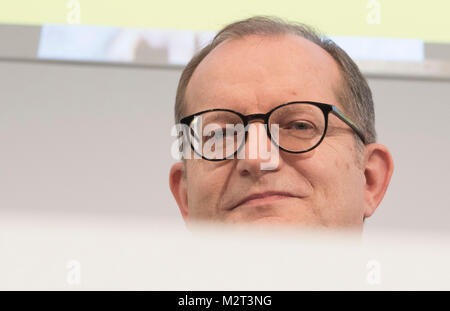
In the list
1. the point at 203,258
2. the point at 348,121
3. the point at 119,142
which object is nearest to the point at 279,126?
the point at 348,121

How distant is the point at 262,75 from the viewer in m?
0.88

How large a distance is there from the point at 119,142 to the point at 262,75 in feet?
1.17

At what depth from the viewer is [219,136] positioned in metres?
0.88

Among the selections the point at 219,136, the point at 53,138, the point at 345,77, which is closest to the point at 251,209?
the point at 219,136

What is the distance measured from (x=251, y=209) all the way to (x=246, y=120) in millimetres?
126

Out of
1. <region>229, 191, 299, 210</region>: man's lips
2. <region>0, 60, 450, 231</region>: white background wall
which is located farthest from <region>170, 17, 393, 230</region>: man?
<region>0, 60, 450, 231</region>: white background wall

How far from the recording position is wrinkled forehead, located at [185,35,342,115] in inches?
34.2

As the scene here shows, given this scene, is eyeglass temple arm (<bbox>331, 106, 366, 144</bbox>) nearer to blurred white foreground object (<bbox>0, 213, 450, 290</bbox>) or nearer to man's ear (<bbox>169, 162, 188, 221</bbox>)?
blurred white foreground object (<bbox>0, 213, 450, 290</bbox>)

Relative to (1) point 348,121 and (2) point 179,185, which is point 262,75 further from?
(2) point 179,185

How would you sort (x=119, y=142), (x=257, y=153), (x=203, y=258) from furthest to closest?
(x=119, y=142) < (x=203, y=258) < (x=257, y=153)

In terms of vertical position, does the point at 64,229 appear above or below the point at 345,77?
below

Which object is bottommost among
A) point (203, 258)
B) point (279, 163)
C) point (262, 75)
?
point (203, 258)

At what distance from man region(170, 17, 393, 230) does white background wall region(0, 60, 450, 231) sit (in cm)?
17

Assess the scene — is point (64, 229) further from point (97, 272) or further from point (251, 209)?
point (251, 209)
